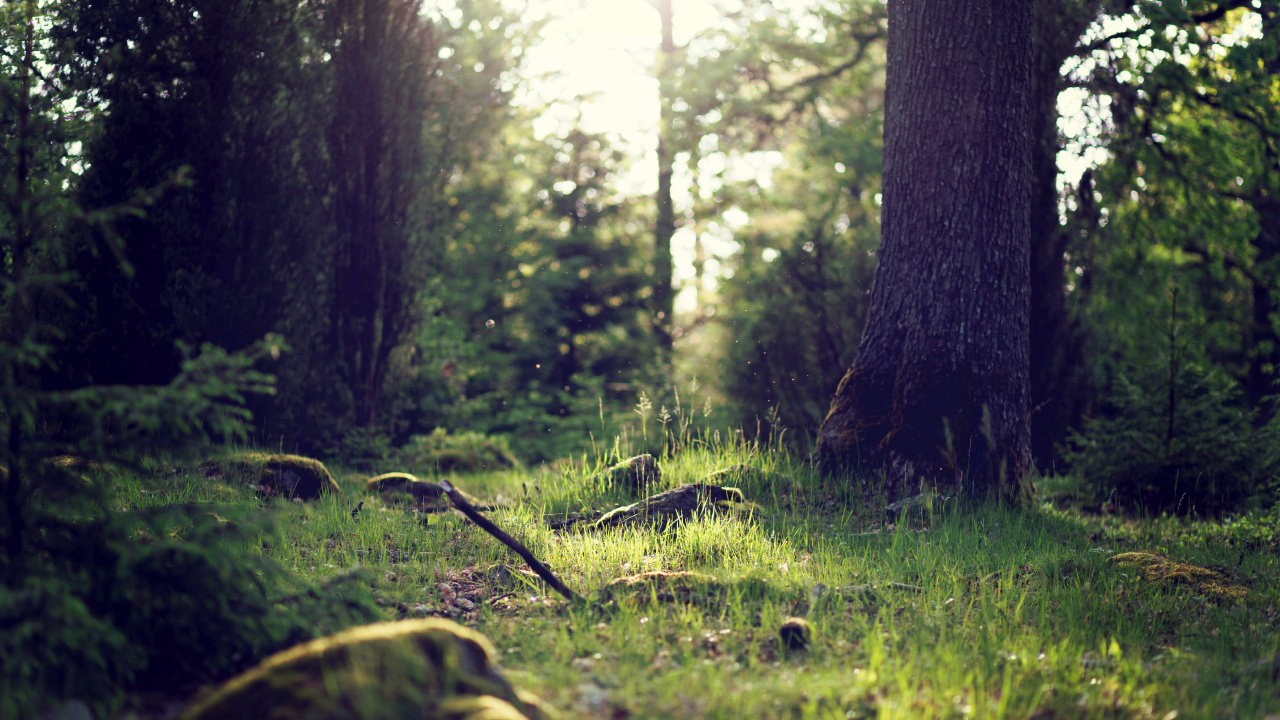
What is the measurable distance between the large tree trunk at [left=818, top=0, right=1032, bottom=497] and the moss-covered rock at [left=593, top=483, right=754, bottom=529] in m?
1.14

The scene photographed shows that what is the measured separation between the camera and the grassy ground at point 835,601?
3.04 meters

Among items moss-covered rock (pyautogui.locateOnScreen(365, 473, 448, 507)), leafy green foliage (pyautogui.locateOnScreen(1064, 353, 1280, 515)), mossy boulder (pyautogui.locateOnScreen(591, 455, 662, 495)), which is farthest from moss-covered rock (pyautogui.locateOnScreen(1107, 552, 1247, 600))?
moss-covered rock (pyautogui.locateOnScreen(365, 473, 448, 507))

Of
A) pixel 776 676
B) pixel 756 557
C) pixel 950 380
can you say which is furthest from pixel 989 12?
pixel 776 676

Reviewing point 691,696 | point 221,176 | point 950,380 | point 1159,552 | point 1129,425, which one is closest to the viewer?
point 691,696

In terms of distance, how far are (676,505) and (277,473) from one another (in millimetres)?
3343

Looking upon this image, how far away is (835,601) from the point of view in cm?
407

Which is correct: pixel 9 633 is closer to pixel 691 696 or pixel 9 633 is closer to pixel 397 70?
pixel 691 696

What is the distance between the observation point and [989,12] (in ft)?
19.9

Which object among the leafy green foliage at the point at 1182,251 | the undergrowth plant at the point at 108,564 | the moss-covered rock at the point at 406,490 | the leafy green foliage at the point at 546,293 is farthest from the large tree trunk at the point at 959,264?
the leafy green foliage at the point at 546,293

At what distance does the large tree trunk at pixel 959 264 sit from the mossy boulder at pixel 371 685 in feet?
14.3

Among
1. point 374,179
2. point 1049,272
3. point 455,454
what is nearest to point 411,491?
point 455,454

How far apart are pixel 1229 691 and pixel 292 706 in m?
3.43

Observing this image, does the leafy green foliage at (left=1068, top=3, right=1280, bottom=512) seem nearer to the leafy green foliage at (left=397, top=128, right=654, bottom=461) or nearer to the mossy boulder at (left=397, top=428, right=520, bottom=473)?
the mossy boulder at (left=397, top=428, right=520, bottom=473)

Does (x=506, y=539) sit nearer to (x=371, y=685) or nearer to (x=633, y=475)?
(x=371, y=685)
